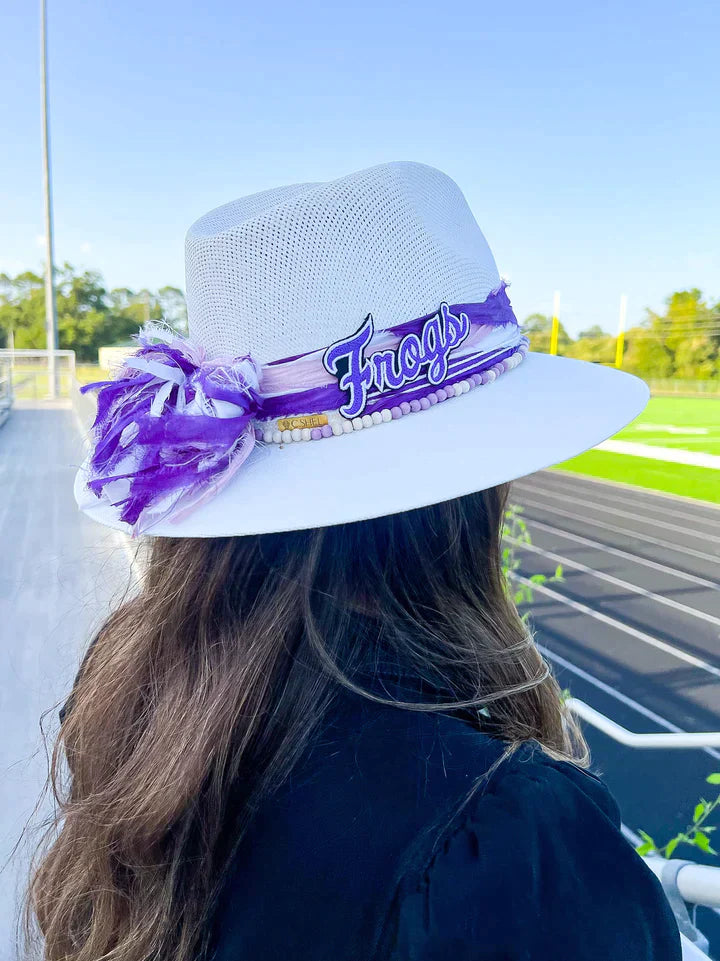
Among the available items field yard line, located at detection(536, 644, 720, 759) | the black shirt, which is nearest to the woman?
the black shirt

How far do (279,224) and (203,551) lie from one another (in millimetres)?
388

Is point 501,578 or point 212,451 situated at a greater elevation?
point 212,451

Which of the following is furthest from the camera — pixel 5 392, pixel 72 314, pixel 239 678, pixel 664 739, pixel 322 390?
pixel 72 314

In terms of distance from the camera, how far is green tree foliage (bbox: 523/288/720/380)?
1.92 meters

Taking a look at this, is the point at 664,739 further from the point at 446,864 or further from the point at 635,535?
the point at 446,864

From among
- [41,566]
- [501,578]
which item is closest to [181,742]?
[501,578]

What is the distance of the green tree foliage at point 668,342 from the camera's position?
192cm

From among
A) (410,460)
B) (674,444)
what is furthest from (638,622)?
(410,460)

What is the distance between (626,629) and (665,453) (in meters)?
0.52

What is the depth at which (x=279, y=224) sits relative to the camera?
79 centimetres

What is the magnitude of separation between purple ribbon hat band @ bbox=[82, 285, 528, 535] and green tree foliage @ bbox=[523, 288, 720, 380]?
1004 millimetres

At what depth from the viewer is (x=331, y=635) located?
2.36 feet

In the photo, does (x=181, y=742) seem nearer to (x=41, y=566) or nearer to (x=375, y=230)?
(x=375, y=230)

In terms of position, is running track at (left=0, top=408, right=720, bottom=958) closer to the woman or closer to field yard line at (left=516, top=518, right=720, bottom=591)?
field yard line at (left=516, top=518, right=720, bottom=591)
